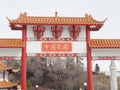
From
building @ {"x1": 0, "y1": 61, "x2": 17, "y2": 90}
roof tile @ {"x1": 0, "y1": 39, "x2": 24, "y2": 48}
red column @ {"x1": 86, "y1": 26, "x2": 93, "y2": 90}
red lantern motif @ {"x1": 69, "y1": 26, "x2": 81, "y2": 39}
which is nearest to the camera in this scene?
roof tile @ {"x1": 0, "y1": 39, "x2": 24, "y2": 48}

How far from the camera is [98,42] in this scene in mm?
13570

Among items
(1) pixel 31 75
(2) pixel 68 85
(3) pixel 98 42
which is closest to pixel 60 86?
(2) pixel 68 85

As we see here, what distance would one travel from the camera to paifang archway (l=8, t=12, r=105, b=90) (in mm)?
13273

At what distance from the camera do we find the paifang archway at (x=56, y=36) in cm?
1327

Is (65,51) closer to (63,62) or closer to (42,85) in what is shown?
(42,85)

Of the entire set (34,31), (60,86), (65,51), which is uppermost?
(34,31)

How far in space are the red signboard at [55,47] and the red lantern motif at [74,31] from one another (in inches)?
21.5

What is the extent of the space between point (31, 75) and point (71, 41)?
1029 inches

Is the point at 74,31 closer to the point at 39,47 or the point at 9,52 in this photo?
the point at 39,47

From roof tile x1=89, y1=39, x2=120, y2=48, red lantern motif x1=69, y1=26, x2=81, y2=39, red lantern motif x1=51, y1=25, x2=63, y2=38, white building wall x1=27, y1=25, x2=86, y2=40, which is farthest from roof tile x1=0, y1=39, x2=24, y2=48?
roof tile x1=89, y1=39, x2=120, y2=48

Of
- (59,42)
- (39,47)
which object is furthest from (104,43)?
(39,47)

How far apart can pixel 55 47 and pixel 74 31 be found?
3.97ft

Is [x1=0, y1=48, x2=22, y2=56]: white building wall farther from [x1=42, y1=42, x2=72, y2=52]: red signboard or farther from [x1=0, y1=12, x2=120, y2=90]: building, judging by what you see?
[x1=42, y1=42, x2=72, y2=52]: red signboard

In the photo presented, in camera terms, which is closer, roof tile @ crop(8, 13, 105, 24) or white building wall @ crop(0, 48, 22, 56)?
white building wall @ crop(0, 48, 22, 56)
